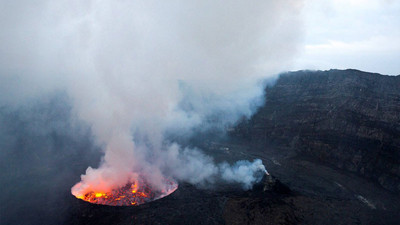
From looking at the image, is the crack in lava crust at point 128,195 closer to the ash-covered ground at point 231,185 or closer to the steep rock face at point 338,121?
the ash-covered ground at point 231,185

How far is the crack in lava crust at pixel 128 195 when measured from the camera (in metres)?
30.8

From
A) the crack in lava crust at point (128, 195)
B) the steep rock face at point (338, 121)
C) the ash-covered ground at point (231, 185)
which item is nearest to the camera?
the ash-covered ground at point (231, 185)

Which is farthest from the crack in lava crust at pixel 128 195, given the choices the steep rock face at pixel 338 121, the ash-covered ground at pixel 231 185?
the steep rock face at pixel 338 121

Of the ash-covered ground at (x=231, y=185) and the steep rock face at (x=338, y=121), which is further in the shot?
the steep rock face at (x=338, y=121)

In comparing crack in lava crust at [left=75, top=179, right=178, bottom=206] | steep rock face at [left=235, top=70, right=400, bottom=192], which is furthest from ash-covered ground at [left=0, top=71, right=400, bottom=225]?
crack in lava crust at [left=75, top=179, right=178, bottom=206]

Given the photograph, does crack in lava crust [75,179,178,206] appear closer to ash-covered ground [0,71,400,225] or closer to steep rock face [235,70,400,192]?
ash-covered ground [0,71,400,225]

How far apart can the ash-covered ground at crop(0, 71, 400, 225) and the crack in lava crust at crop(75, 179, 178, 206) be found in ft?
4.20

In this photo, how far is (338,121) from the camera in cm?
5119

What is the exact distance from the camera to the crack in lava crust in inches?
1214

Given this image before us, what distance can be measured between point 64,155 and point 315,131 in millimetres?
51085

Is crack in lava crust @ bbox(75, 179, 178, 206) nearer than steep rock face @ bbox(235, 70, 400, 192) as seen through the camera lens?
Yes

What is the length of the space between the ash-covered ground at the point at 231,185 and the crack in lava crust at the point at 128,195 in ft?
4.20

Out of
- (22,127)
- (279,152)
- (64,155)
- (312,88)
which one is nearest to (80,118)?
(22,127)

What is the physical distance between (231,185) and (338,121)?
29.5 m
